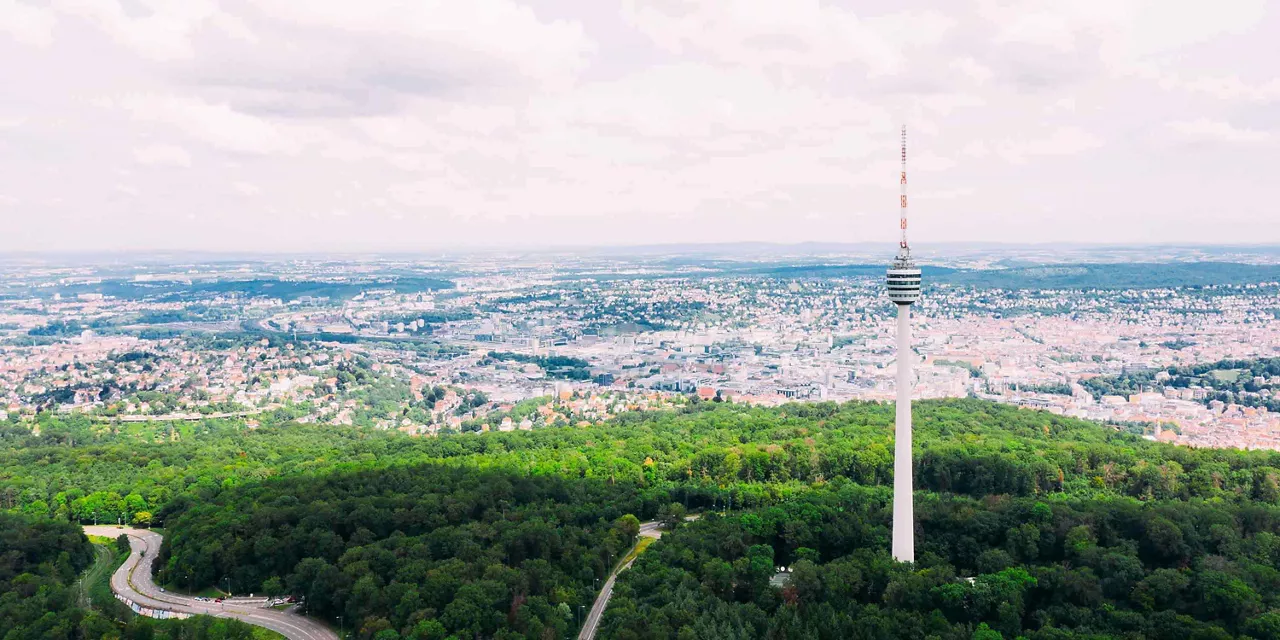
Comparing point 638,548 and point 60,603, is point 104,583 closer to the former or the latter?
point 60,603

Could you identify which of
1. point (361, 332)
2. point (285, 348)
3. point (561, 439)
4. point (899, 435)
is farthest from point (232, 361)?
point (899, 435)

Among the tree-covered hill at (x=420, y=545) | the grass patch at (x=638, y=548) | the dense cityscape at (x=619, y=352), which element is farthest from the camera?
the dense cityscape at (x=619, y=352)

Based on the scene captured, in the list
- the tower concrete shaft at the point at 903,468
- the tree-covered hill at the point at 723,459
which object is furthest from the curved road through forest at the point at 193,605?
the tower concrete shaft at the point at 903,468

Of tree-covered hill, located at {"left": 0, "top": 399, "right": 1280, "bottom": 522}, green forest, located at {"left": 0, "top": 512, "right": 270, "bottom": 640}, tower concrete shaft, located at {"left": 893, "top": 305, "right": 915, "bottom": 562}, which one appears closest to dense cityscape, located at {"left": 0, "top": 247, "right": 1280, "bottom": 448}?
tree-covered hill, located at {"left": 0, "top": 399, "right": 1280, "bottom": 522}

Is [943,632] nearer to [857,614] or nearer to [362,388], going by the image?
[857,614]

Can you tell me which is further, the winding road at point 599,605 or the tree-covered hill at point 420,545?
the winding road at point 599,605

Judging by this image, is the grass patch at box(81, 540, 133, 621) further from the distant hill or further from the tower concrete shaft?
the distant hill

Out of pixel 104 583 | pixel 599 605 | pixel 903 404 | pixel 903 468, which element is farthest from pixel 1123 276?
pixel 104 583

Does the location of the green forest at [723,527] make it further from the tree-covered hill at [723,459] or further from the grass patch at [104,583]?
the grass patch at [104,583]
